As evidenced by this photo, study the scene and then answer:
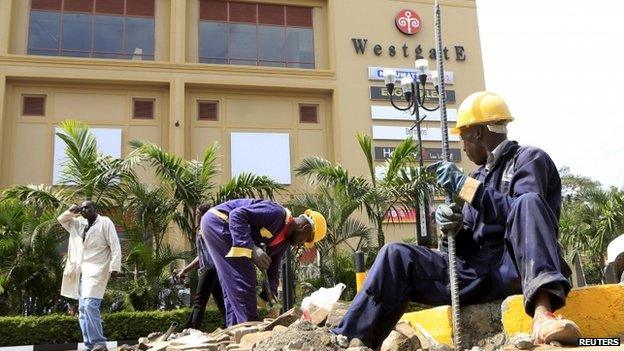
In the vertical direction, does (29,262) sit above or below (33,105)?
below

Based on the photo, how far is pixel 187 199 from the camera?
39.4 feet

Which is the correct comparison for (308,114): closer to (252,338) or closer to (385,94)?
(385,94)

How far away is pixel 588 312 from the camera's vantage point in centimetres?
280

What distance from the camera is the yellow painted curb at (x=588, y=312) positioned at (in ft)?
9.03

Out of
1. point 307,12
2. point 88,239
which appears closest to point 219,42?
point 307,12

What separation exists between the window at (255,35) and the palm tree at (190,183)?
1049cm

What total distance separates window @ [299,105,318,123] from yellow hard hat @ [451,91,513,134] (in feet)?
63.5

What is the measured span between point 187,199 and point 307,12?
535 inches

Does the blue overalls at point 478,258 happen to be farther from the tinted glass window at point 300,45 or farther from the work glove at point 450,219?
the tinted glass window at point 300,45

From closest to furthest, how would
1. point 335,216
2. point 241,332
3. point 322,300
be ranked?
point 241,332, point 322,300, point 335,216

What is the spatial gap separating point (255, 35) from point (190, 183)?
11856 mm

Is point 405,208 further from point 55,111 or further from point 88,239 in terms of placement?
point 55,111

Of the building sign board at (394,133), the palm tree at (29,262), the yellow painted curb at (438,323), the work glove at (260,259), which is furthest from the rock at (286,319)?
the building sign board at (394,133)

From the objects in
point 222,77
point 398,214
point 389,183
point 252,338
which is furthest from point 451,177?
point 222,77
